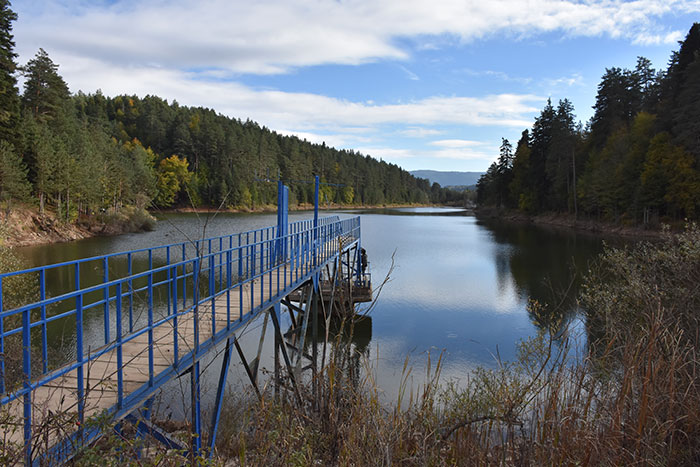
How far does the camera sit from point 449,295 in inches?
790

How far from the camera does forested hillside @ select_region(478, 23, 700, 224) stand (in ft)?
110

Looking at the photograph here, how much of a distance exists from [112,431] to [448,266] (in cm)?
2525

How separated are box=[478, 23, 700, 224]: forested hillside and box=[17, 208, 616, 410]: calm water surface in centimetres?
632

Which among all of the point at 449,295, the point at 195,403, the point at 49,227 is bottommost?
the point at 449,295

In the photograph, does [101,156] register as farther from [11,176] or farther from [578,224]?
[578,224]

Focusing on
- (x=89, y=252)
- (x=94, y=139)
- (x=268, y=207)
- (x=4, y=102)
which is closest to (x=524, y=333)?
(x=89, y=252)

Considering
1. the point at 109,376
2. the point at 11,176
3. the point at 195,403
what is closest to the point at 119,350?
the point at 195,403

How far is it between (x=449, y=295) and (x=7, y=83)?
34.3 metres

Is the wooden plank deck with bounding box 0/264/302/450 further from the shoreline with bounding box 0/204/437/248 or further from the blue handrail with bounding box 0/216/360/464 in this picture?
the shoreline with bounding box 0/204/437/248

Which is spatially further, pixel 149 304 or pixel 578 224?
pixel 578 224

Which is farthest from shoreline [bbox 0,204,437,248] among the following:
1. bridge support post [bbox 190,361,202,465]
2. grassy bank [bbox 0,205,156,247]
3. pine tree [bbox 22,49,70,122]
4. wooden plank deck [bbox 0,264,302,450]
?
bridge support post [bbox 190,361,202,465]

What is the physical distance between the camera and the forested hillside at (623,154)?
33469mm

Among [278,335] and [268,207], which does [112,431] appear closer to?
[278,335]

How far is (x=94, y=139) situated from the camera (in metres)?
51.2
